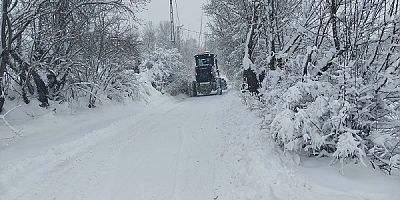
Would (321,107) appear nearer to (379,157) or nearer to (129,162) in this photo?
(379,157)

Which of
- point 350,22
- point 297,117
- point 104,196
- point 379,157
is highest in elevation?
point 350,22

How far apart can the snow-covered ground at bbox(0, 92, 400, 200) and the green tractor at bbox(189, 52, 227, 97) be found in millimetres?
21051

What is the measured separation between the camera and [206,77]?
3453 cm

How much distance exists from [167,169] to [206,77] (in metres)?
26.5

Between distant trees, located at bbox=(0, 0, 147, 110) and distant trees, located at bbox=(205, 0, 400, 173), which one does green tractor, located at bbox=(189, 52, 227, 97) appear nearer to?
distant trees, located at bbox=(0, 0, 147, 110)

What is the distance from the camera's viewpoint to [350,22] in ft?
23.3

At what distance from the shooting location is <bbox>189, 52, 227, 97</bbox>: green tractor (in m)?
34.0

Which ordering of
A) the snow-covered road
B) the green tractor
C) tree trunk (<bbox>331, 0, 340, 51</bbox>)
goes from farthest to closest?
the green tractor → tree trunk (<bbox>331, 0, 340, 51</bbox>) → the snow-covered road

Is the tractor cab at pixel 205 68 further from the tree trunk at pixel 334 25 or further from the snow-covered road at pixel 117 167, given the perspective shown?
the tree trunk at pixel 334 25

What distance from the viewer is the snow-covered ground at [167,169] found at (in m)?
6.06

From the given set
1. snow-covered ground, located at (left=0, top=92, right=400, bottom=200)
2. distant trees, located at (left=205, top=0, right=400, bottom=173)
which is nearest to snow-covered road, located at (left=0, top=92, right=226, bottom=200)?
snow-covered ground, located at (left=0, top=92, right=400, bottom=200)

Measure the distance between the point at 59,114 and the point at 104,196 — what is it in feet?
29.3

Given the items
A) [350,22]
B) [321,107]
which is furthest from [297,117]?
[350,22]

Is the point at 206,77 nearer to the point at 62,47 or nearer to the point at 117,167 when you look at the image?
the point at 62,47
